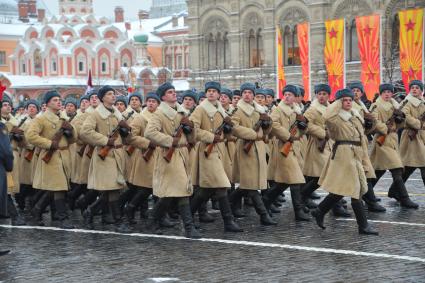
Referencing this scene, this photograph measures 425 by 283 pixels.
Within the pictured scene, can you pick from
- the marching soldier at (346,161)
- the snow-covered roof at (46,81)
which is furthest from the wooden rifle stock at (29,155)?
the snow-covered roof at (46,81)

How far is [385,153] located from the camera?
44.2 ft

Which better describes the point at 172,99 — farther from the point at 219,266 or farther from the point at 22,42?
the point at 22,42

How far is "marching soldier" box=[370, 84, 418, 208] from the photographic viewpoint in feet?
44.0

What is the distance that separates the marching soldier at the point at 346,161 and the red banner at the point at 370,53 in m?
16.4

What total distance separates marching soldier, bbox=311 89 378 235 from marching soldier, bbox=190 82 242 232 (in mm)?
1301

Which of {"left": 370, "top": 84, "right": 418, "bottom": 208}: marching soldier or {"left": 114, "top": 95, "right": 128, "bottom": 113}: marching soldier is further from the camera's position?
{"left": 114, "top": 95, "right": 128, "bottom": 113}: marching soldier

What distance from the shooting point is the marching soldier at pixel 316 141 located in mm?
12767

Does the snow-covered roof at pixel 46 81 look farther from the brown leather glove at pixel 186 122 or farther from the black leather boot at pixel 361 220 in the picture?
the black leather boot at pixel 361 220

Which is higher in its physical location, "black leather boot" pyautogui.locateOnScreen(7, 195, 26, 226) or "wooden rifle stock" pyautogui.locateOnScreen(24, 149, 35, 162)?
Result: "wooden rifle stock" pyautogui.locateOnScreen(24, 149, 35, 162)

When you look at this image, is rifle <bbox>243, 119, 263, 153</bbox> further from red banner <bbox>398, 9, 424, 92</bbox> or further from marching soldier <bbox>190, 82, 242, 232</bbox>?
red banner <bbox>398, 9, 424, 92</bbox>

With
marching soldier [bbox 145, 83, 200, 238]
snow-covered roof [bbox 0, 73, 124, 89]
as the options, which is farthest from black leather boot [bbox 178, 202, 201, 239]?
snow-covered roof [bbox 0, 73, 124, 89]

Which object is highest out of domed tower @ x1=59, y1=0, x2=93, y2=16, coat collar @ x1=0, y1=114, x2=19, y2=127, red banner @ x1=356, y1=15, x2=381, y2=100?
domed tower @ x1=59, y1=0, x2=93, y2=16

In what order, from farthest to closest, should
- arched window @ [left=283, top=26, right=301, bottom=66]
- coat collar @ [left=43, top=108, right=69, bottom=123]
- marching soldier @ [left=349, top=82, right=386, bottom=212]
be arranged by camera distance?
1. arched window @ [left=283, top=26, right=301, bottom=66]
2. coat collar @ [left=43, top=108, right=69, bottom=123]
3. marching soldier @ [left=349, top=82, right=386, bottom=212]

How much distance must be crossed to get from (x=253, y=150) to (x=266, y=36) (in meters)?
40.2
